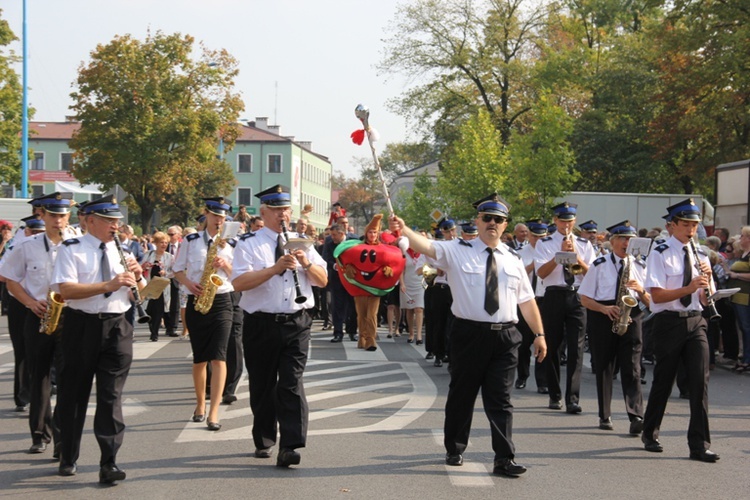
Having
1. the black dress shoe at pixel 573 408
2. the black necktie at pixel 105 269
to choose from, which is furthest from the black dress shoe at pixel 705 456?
the black necktie at pixel 105 269

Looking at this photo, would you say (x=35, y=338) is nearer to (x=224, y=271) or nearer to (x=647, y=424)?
(x=224, y=271)

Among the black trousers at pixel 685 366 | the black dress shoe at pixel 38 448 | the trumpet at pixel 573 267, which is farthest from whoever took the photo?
the trumpet at pixel 573 267

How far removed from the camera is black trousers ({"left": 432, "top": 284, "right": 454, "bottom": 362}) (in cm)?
1582

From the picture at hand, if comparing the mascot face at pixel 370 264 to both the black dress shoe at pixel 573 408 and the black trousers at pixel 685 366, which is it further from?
the black trousers at pixel 685 366

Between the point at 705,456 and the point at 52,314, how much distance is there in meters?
5.57

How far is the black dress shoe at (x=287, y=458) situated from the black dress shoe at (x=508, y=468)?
157 centimetres

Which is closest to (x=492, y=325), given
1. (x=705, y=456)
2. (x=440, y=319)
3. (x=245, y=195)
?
(x=705, y=456)

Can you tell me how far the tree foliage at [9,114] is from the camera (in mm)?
49750

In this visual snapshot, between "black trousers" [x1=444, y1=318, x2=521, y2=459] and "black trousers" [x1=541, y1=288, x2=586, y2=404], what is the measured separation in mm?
3402

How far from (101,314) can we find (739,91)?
1086 inches

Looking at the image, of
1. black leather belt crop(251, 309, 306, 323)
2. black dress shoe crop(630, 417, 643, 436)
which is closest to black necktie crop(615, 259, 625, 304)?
black dress shoe crop(630, 417, 643, 436)

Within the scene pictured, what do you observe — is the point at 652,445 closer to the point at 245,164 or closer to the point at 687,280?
the point at 687,280

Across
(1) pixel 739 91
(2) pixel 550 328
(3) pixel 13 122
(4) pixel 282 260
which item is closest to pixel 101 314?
(4) pixel 282 260

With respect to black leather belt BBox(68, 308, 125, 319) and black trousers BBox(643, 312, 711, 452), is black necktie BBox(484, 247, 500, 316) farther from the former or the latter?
black leather belt BBox(68, 308, 125, 319)
